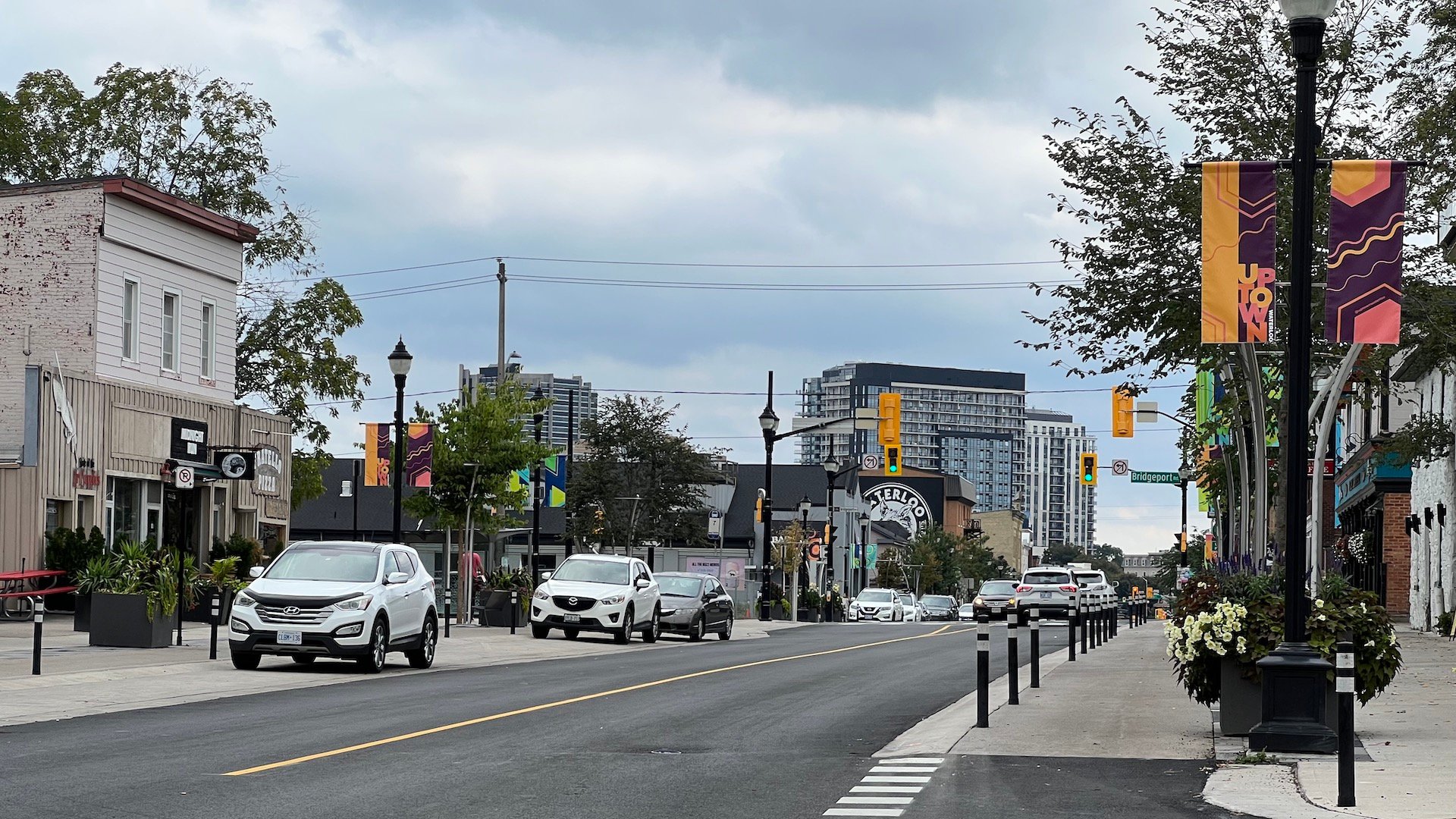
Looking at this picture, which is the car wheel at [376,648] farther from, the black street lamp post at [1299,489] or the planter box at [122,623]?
the black street lamp post at [1299,489]

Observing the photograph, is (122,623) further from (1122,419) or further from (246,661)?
(1122,419)

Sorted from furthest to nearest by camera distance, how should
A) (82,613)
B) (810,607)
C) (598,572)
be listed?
(810,607) → (598,572) → (82,613)

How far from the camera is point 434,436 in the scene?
42.3m

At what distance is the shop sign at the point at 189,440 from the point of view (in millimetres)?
37469

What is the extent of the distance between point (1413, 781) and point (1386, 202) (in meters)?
4.84

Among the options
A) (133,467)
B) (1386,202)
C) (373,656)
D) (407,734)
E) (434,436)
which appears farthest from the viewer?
(434,436)

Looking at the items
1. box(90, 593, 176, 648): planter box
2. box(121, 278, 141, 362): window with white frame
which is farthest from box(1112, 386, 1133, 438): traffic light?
box(90, 593, 176, 648): planter box

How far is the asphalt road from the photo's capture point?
1073 cm

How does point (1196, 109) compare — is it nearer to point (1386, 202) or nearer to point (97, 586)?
point (1386, 202)

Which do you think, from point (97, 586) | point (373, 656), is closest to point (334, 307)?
point (97, 586)

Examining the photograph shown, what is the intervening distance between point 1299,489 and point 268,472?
110ft

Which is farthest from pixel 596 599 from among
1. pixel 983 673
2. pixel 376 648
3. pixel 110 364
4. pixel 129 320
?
pixel 983 673

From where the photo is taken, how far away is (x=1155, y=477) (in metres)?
62.9

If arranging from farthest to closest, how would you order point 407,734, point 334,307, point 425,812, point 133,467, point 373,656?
point 334,307
point 133,467
point 373,656
point 407,734
point 425,812
